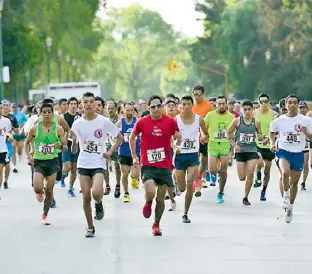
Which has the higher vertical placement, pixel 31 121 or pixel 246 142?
pixel 31 121

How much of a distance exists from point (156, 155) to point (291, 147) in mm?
2546

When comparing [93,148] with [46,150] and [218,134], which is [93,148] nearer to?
[46,150]

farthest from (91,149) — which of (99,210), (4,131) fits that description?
(4,131)

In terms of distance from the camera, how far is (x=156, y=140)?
13.4 metres

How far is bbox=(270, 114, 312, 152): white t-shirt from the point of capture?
15.1m

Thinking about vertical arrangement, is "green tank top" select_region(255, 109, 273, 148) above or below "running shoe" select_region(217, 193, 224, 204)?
above

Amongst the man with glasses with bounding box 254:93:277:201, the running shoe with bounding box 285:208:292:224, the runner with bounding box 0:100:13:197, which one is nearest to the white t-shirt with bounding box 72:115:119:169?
the running shoe with bounding box 285:208:292:224

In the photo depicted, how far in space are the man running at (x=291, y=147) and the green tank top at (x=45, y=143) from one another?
313 cm

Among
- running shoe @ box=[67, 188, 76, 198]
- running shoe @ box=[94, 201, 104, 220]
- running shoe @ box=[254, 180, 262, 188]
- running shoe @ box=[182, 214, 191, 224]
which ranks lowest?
running shoe @ box=[254, 180, 262, 188]

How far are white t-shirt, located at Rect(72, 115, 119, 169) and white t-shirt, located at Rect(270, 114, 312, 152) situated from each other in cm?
286

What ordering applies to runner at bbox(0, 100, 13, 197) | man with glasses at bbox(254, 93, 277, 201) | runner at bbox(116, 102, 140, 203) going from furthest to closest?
1. man with glasses at bbox(254, 93, 277, 201)
2. runner at bbox(0, 100, 13, 197)
3. runner at bbox(116, 102, 140, 203)

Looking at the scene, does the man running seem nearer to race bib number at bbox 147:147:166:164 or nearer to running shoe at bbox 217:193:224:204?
race bib number at bbox 147:147:166:164

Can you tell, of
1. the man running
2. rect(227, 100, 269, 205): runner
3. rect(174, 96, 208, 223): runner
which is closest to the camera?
the man running

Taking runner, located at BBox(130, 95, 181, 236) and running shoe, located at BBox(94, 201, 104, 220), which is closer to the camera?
runner, located at BBox(130, 95, 181, 236)
